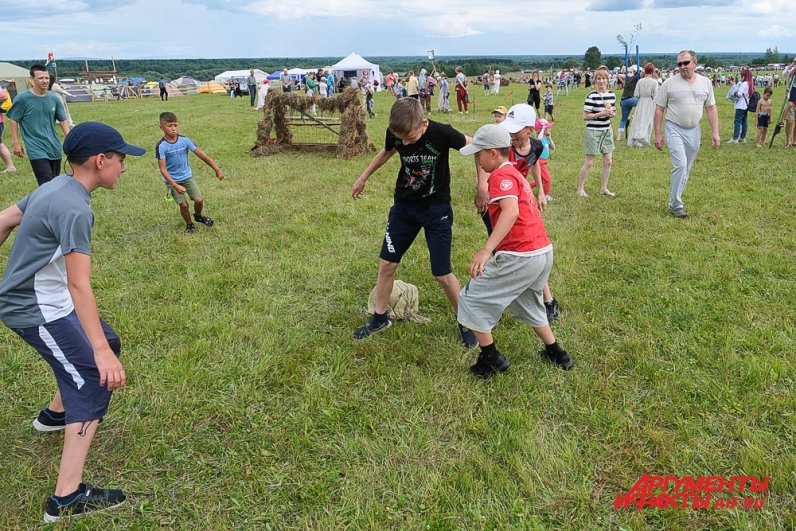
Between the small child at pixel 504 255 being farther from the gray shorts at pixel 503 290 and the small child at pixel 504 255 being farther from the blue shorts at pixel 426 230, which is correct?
the blue shorts at pixel 426 230

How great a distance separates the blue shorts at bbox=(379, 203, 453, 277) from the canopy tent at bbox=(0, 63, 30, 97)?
35.5 meters

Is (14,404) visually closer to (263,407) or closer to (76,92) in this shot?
(263,407)

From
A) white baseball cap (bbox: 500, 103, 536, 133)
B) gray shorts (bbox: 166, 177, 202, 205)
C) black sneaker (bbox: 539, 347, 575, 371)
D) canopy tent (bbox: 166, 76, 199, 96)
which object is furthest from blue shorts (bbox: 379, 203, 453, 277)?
canopy tent (bbox: 166, 76, 199, 96)

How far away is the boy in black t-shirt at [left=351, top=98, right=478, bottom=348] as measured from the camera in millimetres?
3660

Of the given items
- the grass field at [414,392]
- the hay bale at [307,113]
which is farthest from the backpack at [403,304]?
the hay bale at [307,113]

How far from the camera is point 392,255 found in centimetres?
410

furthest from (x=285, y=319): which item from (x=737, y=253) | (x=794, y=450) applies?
(x=737, y=253)

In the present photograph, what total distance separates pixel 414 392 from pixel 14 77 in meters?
40.1

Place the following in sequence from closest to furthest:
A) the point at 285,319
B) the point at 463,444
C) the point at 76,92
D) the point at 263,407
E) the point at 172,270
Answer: the point at 463,444, the point at 263,407, the point at 285,319, the point at 172,270, the point at 76,92

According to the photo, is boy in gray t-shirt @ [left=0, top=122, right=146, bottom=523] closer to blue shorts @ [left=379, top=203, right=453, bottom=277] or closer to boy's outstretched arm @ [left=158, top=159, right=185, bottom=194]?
blue shorts @ [left=379, top=203, right=453, bottom=277]

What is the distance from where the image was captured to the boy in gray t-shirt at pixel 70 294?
7.40ft

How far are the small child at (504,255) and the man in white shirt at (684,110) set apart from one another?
4498 mm

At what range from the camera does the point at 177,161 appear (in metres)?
6.74

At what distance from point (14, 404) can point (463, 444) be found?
303 centimetres
